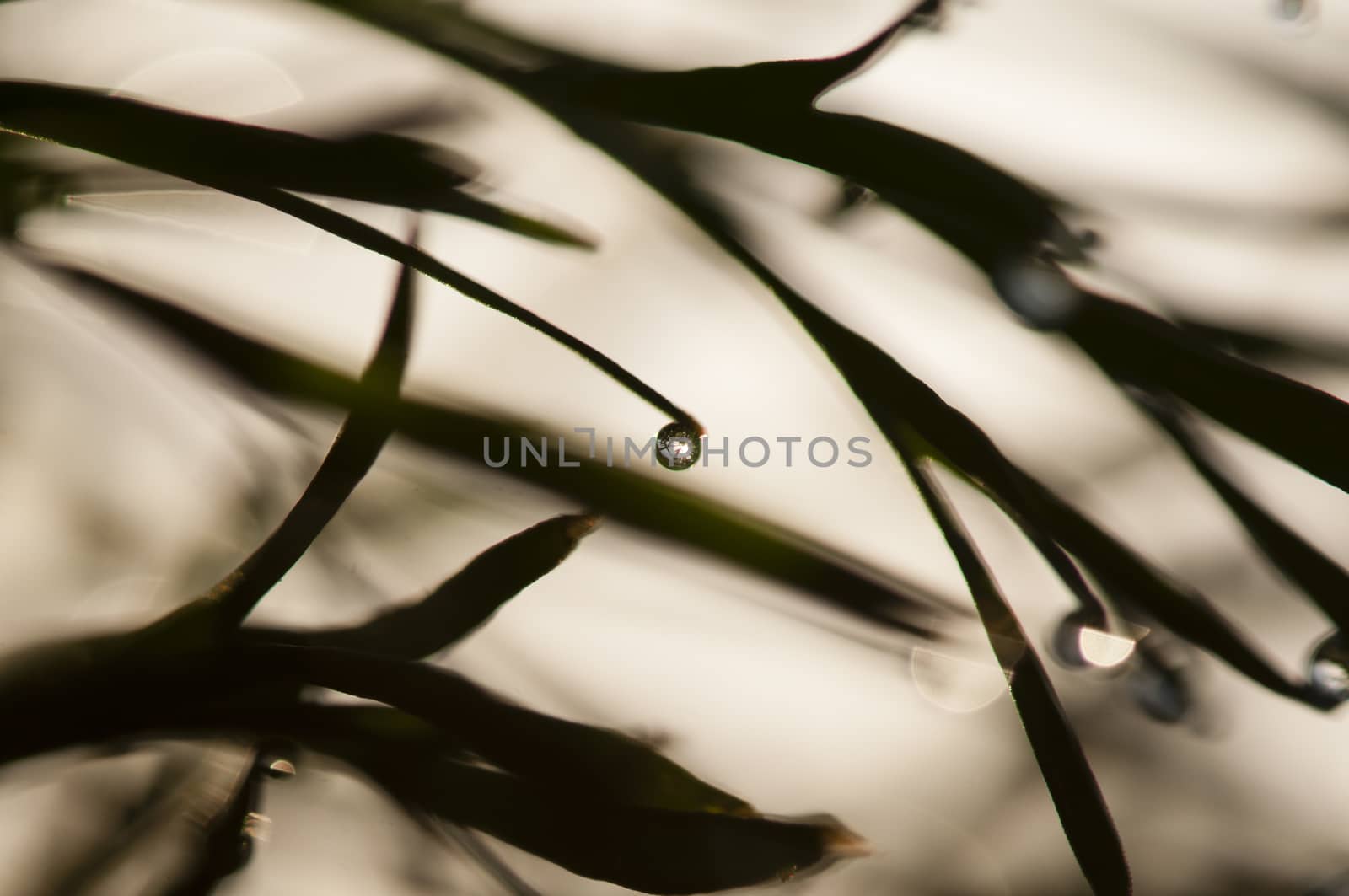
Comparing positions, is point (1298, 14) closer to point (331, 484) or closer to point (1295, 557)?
point (1295, 557)

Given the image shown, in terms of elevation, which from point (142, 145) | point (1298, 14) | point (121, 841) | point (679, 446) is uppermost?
point (1298, 14)

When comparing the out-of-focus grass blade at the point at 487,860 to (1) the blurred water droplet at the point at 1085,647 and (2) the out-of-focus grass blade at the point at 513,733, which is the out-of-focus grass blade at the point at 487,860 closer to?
(2) the out-of-focus grass blade at the point at 513,733

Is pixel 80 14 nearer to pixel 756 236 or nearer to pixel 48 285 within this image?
pixel 48 285

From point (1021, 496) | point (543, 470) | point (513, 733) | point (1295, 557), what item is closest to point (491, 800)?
point (513, 733)

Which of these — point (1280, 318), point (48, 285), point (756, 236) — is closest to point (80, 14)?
point (48, 285)

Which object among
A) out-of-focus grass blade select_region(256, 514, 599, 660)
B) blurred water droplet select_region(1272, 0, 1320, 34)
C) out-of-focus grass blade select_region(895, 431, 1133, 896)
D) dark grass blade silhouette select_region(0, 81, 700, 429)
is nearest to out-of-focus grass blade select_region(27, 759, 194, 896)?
out-of-focus grass blade select_region(256, 514, 599, 660)

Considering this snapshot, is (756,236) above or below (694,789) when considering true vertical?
above

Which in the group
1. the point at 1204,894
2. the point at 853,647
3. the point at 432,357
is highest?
the point at 432,357
